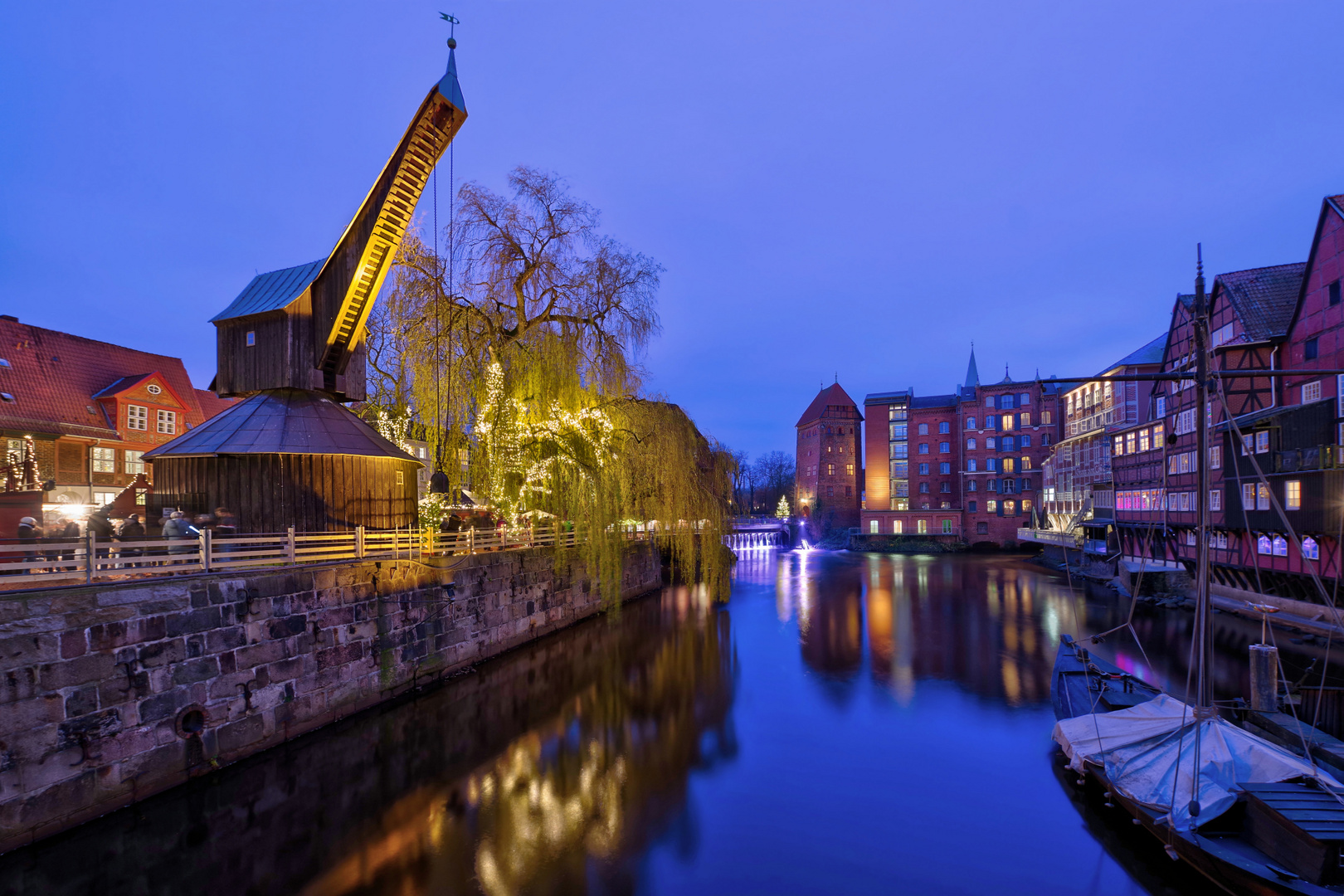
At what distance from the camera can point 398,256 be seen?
18.5 m

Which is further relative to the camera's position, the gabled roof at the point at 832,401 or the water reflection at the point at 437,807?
the gabled roof at the point at 832,401

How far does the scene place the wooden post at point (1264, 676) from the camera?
1012 cm

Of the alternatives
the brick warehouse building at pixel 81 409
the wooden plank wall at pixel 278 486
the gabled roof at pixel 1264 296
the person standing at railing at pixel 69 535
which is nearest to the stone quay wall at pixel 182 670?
the person standing at railing at pixel 69 535

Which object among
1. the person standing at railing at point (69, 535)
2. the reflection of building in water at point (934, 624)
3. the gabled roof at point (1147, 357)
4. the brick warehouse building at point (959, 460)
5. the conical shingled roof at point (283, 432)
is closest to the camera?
the person standing at railing at point (69, 535)

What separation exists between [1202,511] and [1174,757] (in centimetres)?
352

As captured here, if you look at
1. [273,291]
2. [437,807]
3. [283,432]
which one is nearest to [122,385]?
[273,291]

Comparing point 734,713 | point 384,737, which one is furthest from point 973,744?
point 384,737

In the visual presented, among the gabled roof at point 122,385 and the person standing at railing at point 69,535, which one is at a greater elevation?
the gabled roof at point 122,385

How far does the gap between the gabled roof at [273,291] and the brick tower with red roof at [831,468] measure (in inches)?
2370

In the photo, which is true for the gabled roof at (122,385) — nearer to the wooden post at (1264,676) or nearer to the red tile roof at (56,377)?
the red tile roof at (56,377)

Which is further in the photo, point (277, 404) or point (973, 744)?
point (277, 404)

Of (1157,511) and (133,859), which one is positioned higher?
(1157,511)

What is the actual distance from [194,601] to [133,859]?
3436 millimetres

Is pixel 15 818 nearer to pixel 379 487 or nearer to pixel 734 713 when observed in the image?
pixel 379 487
